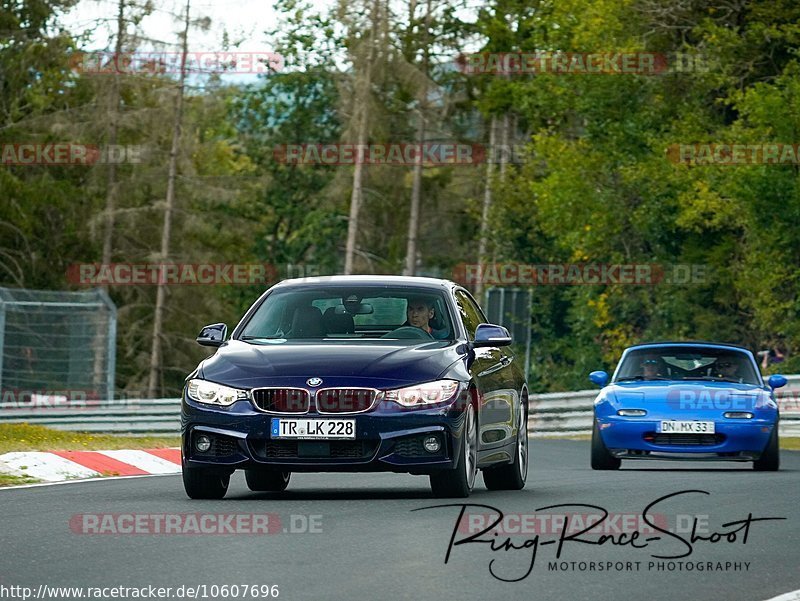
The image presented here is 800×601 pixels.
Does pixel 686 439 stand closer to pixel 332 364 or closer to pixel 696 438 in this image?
pixel 696 438

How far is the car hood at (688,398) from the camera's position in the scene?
17844 millimetres

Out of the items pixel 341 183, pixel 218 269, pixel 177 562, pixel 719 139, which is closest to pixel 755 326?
pixel 719 139

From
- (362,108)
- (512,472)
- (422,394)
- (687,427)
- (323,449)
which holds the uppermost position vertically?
(362,108)

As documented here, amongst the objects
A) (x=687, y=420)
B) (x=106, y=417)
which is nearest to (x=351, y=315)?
(x=687, y=420)

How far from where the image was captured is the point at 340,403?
11648 millimetres

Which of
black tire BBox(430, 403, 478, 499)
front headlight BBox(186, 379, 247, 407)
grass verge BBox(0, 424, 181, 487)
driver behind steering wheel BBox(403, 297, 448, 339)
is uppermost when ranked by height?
Result: driver behind steering wheel BBox(403, 297, 448, 339)

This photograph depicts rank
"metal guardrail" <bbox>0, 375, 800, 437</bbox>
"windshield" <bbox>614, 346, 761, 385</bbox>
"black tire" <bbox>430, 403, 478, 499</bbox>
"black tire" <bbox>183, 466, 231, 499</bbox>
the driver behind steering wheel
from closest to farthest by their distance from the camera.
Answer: "black tire" <bbox>430, 403, 478, 499</bbox>
"black tire" <bbox>183, 466, 231, 499</bbox>
the driver behind steering wheel
"windshield" <bbox>614, 346, 761, 385</bbox>
"metal guardrail" <bbox>0, 375, 800, 437</bbox>

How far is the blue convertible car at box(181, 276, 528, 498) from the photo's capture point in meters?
11.6

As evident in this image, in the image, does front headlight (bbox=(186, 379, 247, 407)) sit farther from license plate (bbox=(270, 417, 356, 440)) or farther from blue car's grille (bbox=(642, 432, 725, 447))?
blue car's grille (bbox=(642, 432, 725, 447))

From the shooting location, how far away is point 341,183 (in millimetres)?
56688

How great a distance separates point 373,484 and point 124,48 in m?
38.5

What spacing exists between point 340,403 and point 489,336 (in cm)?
168

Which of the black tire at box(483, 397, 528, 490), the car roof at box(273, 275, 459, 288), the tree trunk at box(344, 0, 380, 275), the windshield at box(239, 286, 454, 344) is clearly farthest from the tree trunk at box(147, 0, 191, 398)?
the windshield at box(239, 286, 454, 344)

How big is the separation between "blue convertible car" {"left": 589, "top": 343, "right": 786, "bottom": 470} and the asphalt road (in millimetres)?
3735
